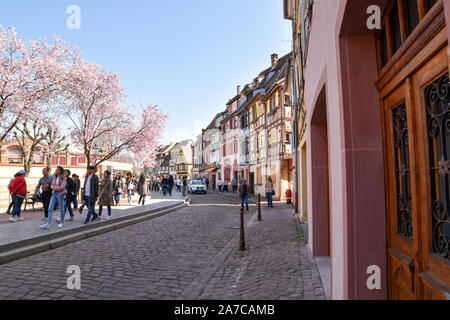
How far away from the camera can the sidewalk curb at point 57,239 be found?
19.2 ft

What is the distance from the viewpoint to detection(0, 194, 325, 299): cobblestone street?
13.4 feet

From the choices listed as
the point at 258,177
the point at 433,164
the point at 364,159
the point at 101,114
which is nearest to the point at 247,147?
the point at 258,177

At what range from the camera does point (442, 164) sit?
5.55 ft

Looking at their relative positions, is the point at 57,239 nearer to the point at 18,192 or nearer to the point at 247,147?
the point at 18,192

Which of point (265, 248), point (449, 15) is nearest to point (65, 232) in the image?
point (265, 248)

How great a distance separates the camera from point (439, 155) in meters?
1.76

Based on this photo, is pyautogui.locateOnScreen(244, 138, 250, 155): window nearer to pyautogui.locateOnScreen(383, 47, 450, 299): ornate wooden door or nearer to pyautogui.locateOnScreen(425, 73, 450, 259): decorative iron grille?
pyautogui.locateOnScreen(383, 47, 450, 299): ornate wooden door

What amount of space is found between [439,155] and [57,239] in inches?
308

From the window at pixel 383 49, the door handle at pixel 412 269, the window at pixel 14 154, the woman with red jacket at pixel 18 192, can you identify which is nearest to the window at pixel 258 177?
the woman with red jacket at pixel 18 192

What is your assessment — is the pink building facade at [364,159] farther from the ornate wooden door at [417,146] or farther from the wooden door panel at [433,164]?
the wooden door panel at [433,164]

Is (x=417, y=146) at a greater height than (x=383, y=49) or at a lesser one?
lesser

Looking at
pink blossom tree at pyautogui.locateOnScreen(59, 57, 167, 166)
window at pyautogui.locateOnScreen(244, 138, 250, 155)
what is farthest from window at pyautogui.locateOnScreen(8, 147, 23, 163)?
window at pyautogui.locateOnScreen(244, 138, 250, 155)

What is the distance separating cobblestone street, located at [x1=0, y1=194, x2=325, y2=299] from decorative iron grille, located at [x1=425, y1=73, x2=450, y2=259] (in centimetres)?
239
